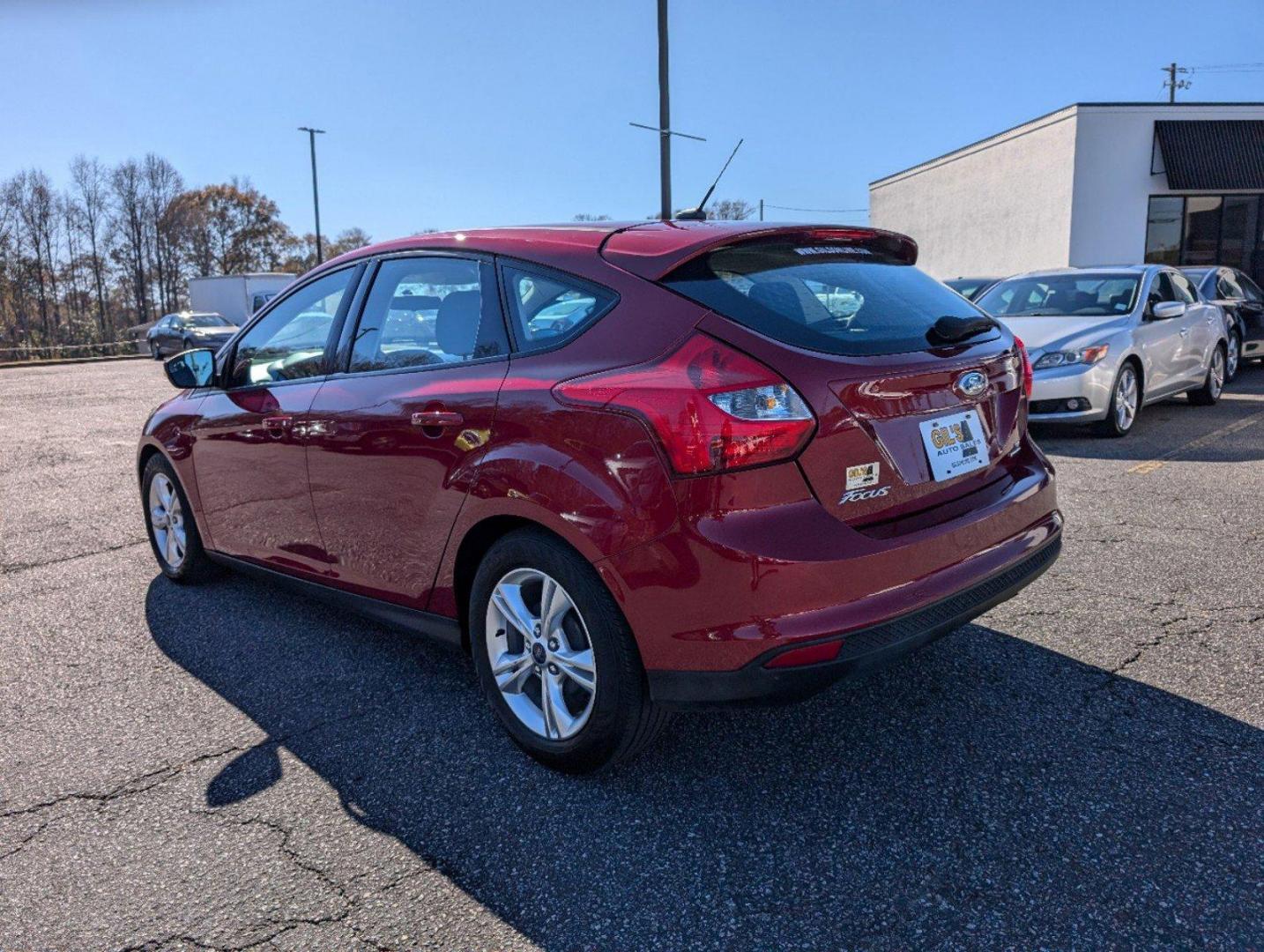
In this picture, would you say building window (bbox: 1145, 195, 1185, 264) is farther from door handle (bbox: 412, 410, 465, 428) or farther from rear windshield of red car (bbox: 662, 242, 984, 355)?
door handle (bbox: 412, 410, 465, 428)

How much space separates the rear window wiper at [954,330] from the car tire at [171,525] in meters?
3.59

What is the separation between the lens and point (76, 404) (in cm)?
1501

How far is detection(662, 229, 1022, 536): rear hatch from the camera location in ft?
8.05

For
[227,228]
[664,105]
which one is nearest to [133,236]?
[227,228]

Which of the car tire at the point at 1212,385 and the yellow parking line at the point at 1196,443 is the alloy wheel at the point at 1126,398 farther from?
the car tire at the point at 1212,385

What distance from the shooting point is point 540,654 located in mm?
2820

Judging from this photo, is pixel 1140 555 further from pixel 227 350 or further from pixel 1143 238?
pixel 1143 238

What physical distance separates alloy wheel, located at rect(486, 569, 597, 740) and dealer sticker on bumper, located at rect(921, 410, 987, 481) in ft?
3.60

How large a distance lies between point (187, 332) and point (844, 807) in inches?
1196

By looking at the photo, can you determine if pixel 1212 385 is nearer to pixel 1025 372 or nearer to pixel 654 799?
pixel 1025 372

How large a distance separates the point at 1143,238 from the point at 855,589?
22622mm

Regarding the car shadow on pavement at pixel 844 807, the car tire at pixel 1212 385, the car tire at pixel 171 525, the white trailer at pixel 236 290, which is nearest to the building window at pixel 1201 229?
the car tire at pixel 1212 385

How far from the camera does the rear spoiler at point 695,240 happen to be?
105 inches

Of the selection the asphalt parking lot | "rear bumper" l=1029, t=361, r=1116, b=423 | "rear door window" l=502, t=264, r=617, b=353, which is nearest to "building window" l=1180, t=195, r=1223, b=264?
"rear bumper" l=1029, t=361, r=1116, b=423
